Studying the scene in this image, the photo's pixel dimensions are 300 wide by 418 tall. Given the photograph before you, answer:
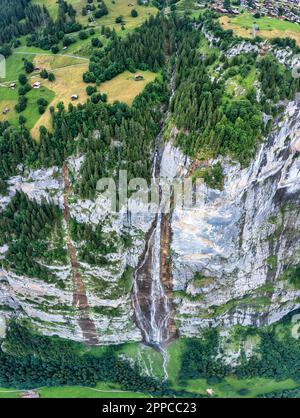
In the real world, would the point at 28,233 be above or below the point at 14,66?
below

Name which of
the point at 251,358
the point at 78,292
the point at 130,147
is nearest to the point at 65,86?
the point at 130,147

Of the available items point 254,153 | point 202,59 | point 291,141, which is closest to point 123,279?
point 254,153

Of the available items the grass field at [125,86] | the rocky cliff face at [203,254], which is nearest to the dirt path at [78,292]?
the rocky cliff face at [203,254]

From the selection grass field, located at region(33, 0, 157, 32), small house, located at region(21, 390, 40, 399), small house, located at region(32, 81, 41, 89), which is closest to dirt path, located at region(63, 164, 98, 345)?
small house, located at region(21, 390, 40, 399)

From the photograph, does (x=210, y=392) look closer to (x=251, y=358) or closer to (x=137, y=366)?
(x=251, y=358)

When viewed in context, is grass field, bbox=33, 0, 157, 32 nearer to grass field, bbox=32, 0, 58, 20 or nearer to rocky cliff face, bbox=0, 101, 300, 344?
grass field, bbox=32, 0, 58, 20

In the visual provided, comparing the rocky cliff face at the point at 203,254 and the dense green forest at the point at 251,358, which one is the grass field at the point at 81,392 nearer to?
the rocky cliff face at the point at 203,254
